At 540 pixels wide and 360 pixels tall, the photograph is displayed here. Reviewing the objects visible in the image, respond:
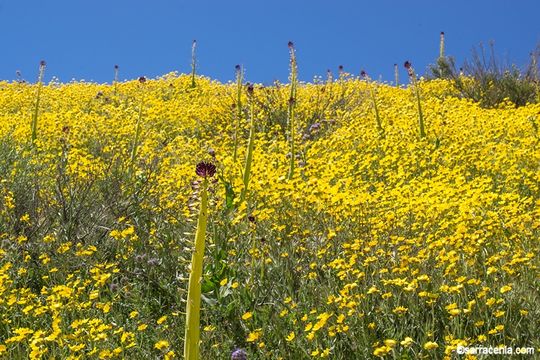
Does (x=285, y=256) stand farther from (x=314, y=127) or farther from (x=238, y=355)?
(x=314, y=127)

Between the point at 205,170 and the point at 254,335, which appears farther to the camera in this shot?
the point at 254,335

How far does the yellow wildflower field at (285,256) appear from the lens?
3.77 m

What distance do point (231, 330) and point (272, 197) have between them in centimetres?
218

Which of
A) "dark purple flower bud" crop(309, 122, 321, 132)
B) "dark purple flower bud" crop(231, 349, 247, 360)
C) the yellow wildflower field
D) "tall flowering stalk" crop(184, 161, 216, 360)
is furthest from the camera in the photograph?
"dark purple flower bud" crop(309, 122, 321, 132)

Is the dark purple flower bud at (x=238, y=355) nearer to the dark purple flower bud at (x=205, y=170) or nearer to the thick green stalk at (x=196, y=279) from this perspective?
the thick green stalk at (x=196, y=279)

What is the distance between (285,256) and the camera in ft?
15.9

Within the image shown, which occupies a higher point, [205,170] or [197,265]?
[205,170]

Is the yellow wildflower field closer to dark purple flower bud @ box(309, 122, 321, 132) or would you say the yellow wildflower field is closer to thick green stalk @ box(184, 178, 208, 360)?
thick green stalk @ box(184, 178, 208, 360)

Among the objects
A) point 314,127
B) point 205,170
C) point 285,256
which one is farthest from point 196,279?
point 314,127

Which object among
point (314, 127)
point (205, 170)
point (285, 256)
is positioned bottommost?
point (285, 256)

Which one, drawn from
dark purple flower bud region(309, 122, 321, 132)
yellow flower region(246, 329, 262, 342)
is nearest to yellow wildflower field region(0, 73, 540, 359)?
yellow flower region(246, 329, 262, 342)

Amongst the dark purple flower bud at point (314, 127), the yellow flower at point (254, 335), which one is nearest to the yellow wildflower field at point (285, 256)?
the yellow flower at point (254, 335)

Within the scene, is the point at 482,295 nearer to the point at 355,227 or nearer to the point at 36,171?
the point at 355,227

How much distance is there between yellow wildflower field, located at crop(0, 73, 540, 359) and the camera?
3.77 metres
